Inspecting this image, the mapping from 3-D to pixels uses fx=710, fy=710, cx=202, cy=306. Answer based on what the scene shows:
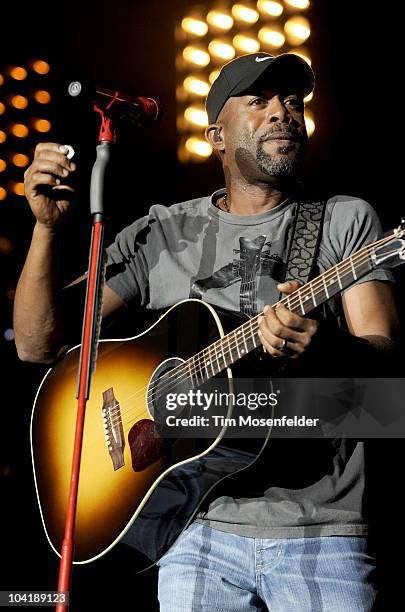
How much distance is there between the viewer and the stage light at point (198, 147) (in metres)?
2.96

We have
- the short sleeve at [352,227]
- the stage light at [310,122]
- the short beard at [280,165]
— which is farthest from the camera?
the stage light at [310,122]

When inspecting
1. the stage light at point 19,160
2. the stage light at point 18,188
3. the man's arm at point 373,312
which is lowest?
the man's arm at point 373,312

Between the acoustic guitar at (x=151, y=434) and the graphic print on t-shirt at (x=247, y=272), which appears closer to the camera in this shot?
the acoustic guitar at (x=151, y=434)

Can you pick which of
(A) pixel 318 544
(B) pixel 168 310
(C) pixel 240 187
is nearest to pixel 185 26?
(C) pixel 240 187

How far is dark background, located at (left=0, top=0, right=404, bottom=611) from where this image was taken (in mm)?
2688

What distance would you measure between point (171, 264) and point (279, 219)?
34 cm

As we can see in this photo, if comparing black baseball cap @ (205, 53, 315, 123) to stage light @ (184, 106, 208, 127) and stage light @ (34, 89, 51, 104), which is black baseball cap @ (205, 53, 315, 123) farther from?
stage light @ (34, 89, 51, 104)

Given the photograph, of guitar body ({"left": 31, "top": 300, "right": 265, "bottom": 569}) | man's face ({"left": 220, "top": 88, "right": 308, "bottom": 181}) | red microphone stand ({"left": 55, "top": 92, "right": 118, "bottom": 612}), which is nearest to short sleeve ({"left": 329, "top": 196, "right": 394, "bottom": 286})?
man's face ({"left": 220, "top": 88, "right": 308, "bottom": 181})

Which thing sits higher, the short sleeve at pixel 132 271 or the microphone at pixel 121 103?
the microphone at pixel 121 103

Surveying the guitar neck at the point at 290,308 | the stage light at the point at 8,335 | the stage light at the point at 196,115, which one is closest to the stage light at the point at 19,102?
the stage light at the point at 196,115

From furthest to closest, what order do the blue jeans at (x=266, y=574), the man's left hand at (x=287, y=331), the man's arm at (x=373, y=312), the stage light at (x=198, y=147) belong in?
1. the stage light at (x=198, y=147)
2. the man's arm at (x=373, y=312)
3. the blue jeans at (x=266, y=574)
4. the man's left hand at (x=287, y=331)

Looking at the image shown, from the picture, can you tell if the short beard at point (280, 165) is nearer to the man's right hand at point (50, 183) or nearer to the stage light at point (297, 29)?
the man's right hand at point (50, 183)

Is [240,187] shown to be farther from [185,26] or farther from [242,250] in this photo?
[185,26]

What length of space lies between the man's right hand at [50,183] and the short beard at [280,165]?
63cm
